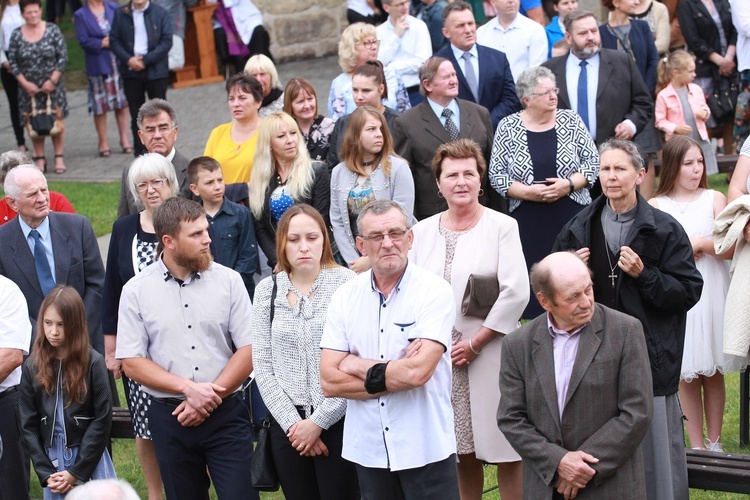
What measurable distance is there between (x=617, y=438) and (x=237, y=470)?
83.4 inches

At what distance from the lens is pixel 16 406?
7.14m

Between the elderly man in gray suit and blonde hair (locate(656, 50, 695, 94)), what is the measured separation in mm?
5927

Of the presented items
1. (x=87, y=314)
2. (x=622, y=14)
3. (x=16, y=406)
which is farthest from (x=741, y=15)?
(x=16, y=406)

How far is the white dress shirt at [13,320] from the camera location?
6.81 m

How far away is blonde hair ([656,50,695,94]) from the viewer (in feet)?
35.9

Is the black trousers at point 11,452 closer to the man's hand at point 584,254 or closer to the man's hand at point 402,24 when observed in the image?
the man's hand at point 584,254

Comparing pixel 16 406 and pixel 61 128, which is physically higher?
pixel 61 128

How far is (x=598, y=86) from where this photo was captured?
946 centimetres

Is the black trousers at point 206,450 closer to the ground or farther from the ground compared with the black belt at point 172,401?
closer to the ground

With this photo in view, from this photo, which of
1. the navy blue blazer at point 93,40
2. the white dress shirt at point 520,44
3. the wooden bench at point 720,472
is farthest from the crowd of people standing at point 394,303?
the navy blue blazer at point 93,40

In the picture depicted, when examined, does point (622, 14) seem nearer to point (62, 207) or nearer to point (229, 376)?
point (62, 207)

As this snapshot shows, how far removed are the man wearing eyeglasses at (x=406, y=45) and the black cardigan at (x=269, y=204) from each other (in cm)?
330

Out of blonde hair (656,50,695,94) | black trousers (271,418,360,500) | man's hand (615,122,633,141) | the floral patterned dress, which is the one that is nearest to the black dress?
man's hand (615,122,633,141)

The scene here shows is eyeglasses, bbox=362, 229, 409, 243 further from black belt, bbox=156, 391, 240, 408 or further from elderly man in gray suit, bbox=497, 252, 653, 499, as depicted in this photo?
black belt, bbox=156, 391, 240, 408
